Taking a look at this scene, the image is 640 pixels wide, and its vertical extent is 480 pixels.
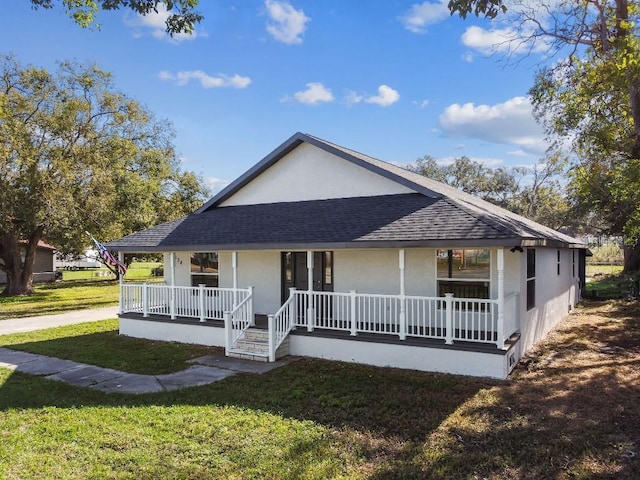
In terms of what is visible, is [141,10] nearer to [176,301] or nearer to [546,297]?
[176,301]

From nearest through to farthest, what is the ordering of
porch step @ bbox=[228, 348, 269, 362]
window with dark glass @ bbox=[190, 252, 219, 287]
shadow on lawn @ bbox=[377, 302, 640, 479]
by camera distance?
1. shadow on lawn @ bbox=[377, 302, 640, 479]
2. porch step @ bbox=[228, 348, 269, 362]
3. window with dark glass @ bbox=[190, 252, 219, 287]

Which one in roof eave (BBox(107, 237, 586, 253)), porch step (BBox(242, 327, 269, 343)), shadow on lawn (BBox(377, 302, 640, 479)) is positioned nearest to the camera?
shadow on lawn (BBox(377, 302, 640, 479))

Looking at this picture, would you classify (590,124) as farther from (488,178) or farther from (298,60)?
(488,178)

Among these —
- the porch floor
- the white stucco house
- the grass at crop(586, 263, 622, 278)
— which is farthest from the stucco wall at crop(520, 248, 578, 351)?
the grass at crop(586, 263, 622, 278)

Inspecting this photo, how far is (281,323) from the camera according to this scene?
10.4 meters

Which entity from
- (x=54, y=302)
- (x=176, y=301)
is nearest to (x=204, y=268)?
(x=176, y=301)

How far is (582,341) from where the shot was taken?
1180 centimetres

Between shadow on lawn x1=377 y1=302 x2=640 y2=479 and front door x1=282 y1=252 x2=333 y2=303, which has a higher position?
front door x1=282 y1=252 x2=333 y2=303

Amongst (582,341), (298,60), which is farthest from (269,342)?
(298,60)

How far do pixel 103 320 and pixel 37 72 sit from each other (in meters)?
14.1

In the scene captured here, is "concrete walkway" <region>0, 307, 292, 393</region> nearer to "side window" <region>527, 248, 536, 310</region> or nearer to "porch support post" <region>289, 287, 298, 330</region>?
"porch support post" <region>289, 287, 298, 330</region>

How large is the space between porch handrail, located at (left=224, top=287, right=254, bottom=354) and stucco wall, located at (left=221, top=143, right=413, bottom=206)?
3901 mm

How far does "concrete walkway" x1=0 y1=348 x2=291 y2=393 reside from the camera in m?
8.34

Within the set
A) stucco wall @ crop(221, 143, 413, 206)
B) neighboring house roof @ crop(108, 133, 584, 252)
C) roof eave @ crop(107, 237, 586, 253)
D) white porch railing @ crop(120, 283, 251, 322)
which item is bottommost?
white porch railing @ crop(120, 283, 251, 322)
